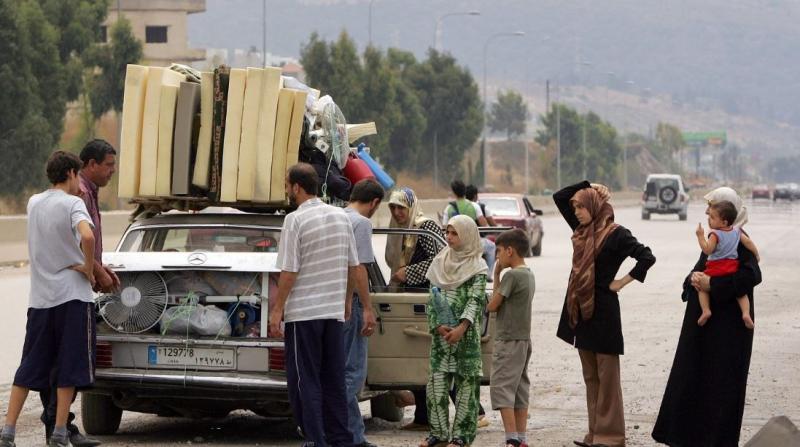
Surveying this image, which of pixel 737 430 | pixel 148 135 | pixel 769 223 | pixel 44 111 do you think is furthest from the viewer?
pixel 769 223

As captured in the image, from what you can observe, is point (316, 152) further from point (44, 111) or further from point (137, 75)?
point (44, 111)

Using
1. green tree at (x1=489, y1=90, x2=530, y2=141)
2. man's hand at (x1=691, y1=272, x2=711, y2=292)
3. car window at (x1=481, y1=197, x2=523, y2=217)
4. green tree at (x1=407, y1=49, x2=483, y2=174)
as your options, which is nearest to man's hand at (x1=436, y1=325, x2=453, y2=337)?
man's hand at (x1=691, y1=272, x2=711, y2=292)

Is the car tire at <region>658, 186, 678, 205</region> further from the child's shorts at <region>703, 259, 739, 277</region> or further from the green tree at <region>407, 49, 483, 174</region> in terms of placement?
the child's shorts at <region>703, 259, 739, 277</region>

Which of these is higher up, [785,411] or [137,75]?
[137,75]

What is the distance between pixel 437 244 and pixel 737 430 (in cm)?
253

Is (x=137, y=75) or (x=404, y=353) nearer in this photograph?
(x=404, y=353)

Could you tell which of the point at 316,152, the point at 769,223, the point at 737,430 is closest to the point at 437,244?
the point at 316,152

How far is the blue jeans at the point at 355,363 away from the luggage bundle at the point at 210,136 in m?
1.32

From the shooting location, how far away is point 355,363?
9344 millimetres

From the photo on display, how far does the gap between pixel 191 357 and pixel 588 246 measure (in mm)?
2389

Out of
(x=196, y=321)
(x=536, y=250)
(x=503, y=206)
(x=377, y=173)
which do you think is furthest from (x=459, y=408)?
(x=536, y=250)

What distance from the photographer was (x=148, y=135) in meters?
10.3

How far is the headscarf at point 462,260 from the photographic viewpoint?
9.04 m

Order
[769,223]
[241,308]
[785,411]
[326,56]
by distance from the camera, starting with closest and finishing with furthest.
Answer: [241,308]
[785,411]
[769,223]
[326,56]
